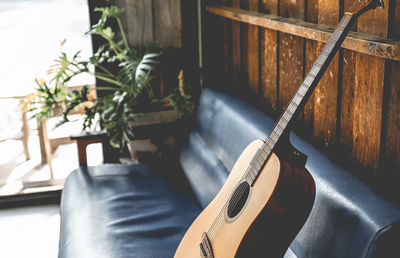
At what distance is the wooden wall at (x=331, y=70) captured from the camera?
1.43m

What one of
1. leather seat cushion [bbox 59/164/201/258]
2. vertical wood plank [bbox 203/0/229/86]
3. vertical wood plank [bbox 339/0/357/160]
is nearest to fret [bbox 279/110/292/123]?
vertical wood plank [bbox 339/0/357/160]

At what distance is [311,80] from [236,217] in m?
0.46

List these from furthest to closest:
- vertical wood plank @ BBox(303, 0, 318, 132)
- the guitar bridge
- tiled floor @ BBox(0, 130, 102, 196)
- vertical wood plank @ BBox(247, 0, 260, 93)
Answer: tiled floor @ BBox(0, 130, 102, 196)
vertical wood plank @ BBox(247, 0, 260, 93)
vertical wood plank @ BBox(303, 0, 318, 132)
the guitar bridge

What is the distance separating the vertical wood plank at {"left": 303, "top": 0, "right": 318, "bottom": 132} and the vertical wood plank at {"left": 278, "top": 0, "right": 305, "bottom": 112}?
0.05 metres

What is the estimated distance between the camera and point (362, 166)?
5.31 feet

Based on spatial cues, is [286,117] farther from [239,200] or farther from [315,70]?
[239,200]

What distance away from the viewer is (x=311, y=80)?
1.31 metres

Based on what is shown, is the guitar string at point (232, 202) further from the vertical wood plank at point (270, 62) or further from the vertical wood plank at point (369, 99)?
the vertical wood plank at point (270, 62)

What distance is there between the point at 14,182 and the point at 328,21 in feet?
8.81

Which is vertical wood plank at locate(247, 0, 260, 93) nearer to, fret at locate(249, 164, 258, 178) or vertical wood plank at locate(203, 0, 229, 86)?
vertical wood plank at locate(203, 0, 229, 86)

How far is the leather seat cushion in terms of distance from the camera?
2018mm

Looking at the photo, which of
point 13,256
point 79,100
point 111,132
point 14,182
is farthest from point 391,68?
point 14,182

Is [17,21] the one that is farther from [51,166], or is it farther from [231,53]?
[231,53]

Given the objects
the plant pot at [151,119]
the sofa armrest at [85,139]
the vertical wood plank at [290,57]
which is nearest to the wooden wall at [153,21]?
the plant pot at [151,119]
